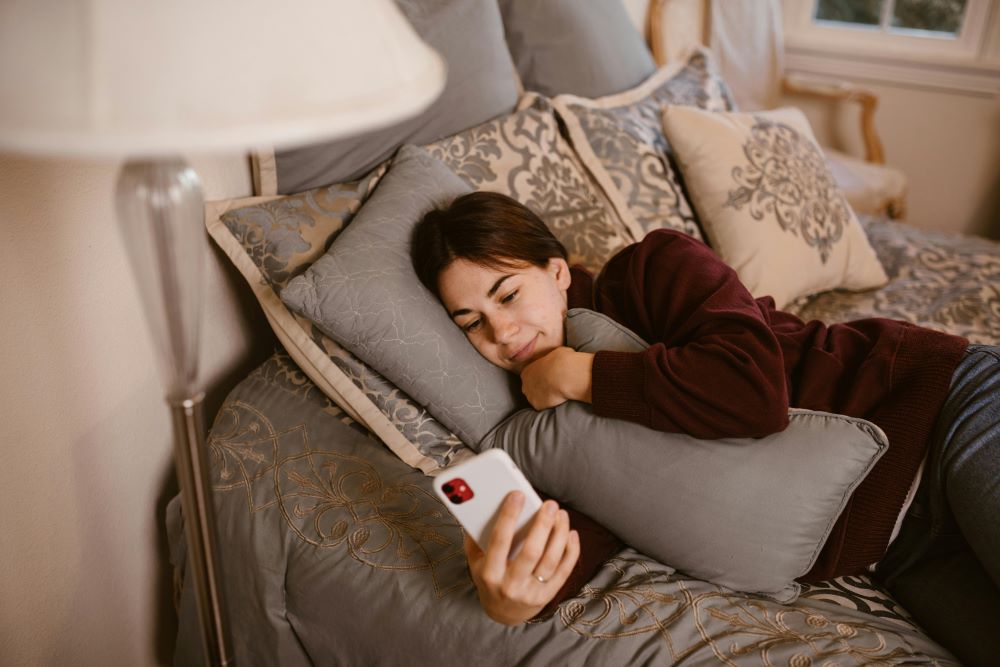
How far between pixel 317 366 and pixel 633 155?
909 mm

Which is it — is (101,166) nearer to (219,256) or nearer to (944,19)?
(219,256)

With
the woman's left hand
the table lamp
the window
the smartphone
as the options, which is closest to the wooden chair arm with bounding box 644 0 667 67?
the window

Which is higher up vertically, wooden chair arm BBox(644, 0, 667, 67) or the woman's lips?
wooden chair arm BBox(644, 0, 667, 67)

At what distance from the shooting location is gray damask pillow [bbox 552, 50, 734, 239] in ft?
5.69

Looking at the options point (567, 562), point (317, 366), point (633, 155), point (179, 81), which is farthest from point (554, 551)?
point (633, 155)

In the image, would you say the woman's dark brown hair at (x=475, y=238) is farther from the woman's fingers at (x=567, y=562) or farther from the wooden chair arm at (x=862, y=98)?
the wooden chair arm at (x=862, y=98)

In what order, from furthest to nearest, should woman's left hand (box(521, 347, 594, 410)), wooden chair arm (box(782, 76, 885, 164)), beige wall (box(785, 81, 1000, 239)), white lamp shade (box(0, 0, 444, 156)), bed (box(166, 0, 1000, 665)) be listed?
beige wall (box(785, 81, 1000, 239)), wooden chair arm (box(782, 76, 885, 164)), woman's left hand (box(521, 347, 594, 410)), bed (box(166, 0, 1000, 665)), white lamp shade (box(0, 0, 444, 156))

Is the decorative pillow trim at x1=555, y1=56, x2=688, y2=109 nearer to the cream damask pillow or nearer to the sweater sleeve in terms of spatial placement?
the cream damask pillow

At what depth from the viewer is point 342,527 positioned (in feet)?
3.69

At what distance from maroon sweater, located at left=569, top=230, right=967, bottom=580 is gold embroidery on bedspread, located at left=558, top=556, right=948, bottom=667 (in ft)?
0.47

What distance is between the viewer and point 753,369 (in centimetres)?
104

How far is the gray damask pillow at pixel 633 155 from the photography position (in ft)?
5.69

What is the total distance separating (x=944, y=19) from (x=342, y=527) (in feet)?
10.4

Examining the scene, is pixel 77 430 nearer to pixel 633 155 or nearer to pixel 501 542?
pixel 501 542
